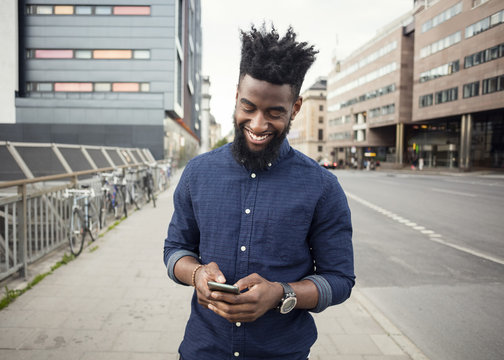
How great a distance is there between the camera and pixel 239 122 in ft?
5.16

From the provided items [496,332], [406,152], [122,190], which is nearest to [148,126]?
[122,190]

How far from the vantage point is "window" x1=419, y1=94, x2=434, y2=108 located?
44456 mm

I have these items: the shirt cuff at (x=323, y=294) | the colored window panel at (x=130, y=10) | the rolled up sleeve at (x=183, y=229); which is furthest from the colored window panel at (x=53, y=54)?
the shirt cuff at (x=323, y=294)

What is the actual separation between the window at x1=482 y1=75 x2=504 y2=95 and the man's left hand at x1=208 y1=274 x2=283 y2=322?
134 feet

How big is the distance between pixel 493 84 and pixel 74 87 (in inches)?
1542

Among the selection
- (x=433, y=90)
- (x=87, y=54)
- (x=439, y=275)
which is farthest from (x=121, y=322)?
(x=433, y=90)

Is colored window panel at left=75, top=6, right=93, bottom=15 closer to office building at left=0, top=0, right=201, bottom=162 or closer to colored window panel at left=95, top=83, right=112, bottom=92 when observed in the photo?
office building at left=0, top=0, right=201, bottom=162

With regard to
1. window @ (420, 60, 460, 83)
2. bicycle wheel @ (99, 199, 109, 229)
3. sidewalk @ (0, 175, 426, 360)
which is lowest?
sidewalk @ (0, 175, 426, 360)

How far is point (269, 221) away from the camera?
147 cm

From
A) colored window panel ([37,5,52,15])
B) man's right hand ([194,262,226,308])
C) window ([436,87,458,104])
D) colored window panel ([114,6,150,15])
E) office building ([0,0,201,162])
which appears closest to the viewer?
man's right hand ([194,262,226,308])

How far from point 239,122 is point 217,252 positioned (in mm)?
546

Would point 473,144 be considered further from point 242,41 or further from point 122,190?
point 242,41

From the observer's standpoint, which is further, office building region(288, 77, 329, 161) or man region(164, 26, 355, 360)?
office building region(288, 77, 329, 161)

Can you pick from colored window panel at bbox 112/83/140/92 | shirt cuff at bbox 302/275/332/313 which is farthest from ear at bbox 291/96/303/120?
colored window panel at bbox 112/83/140/92
